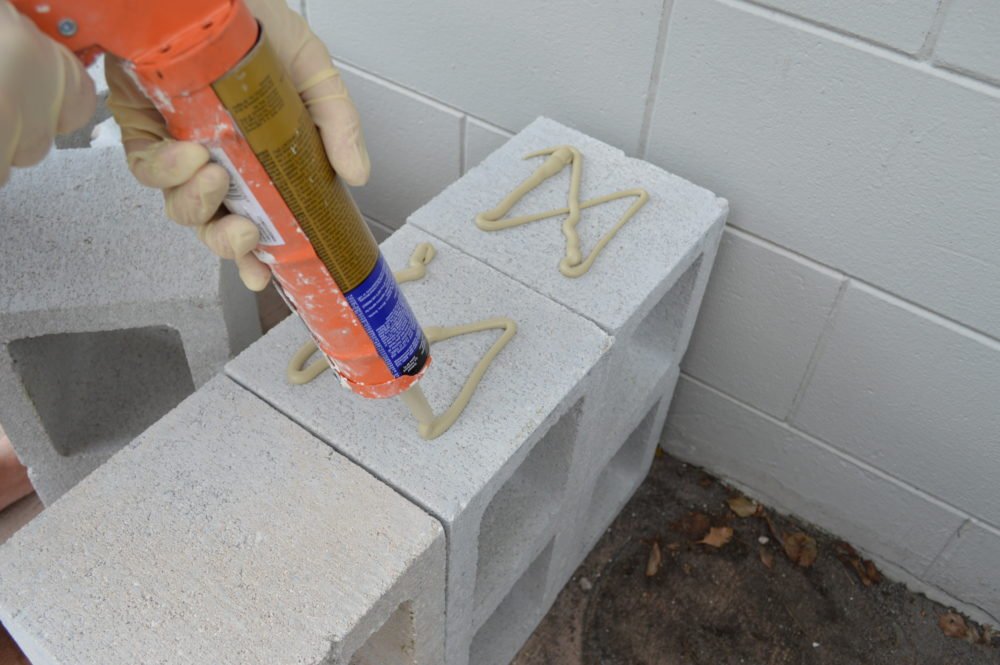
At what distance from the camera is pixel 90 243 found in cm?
155

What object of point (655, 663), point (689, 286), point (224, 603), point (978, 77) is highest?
point (978, 77)

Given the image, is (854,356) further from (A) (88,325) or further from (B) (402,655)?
(A) (88,325)

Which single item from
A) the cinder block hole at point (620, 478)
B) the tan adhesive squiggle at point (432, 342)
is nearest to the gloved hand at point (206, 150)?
the tan adhesive squiggle at point (432, 342)

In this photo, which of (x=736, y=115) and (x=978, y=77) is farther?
(x=736, y=115)

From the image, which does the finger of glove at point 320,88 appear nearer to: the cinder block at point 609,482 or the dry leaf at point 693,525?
the cinder block at point 609,482

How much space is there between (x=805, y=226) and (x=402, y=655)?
1075 millimetres

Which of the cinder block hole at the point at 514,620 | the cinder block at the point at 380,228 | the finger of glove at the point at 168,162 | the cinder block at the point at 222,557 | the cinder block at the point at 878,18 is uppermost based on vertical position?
the finger of glove at the point at 168,162

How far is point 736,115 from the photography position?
1.53m

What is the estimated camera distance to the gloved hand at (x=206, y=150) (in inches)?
32.0

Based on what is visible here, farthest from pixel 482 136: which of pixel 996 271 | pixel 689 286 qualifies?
pixel 996 271

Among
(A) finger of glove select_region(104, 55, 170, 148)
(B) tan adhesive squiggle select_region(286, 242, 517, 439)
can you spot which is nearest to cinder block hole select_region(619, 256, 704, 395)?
(B) tan adhesive squiggle select_region(286, 242, 517, 439)

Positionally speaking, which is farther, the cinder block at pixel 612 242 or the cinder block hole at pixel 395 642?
the cinder block at pixel 612 242

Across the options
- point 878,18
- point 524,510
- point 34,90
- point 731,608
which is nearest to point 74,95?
point 34,90

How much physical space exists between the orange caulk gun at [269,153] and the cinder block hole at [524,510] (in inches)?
17.3
